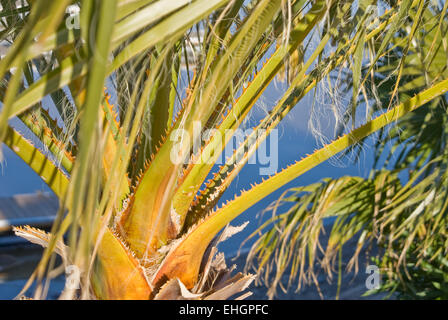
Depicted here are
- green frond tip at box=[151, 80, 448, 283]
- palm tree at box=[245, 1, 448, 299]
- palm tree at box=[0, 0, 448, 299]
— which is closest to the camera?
palm tree at box=[0, 0, 448, 299]

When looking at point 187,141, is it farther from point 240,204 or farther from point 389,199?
point 389,199

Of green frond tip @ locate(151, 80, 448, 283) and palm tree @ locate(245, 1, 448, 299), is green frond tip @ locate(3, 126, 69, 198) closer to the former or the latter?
green frond tip @ locate(151, 80, 448, 283)

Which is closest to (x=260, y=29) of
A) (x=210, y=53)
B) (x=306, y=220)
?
(x=210, y=53)

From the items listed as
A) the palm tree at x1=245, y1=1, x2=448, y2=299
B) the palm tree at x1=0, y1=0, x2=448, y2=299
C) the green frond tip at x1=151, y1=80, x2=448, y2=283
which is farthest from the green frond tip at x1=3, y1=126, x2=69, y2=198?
the palm tree at x1=245, y1=1, x2=448, y2=299

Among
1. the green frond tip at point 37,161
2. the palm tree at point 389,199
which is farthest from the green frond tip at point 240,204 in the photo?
the palm tree at point 389,199

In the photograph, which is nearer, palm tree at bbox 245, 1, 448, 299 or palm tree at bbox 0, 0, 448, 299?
palm tree at bbox 0, 0, 448, 299

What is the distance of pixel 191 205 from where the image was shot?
0.83m

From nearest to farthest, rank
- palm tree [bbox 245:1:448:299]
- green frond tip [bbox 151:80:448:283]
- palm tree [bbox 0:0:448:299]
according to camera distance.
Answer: palm tree [bbox 0:0:448:299] < green frond tip [bbox 151:80:448:283] < palm tree [bbox 245:1:448:299]

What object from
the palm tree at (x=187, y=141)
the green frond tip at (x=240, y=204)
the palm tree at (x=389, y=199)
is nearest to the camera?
A: the palm tree at (x=187, y=141)

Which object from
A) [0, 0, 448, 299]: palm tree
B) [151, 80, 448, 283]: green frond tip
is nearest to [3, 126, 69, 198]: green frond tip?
[0, 0, 448, 299]: palm tree

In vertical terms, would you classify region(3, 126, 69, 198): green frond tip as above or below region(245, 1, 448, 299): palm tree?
below

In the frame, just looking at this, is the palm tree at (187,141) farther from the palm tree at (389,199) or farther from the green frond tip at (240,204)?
the palm tree at (389,199)

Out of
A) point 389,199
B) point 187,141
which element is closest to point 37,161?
point 187,141

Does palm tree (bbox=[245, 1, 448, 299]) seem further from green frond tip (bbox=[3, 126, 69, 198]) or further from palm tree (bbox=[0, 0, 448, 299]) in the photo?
green frond tip (bbox=[3, 126, 69, 198])
